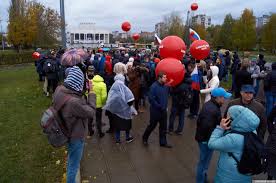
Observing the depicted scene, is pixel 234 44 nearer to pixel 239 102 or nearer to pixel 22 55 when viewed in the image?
pixel 22 55

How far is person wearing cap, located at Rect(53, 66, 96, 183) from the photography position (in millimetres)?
3830

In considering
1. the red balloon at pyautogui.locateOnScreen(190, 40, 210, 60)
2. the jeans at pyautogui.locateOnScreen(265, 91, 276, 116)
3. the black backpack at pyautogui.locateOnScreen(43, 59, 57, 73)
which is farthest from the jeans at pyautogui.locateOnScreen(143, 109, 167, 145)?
the black backpack at pyautogui.locateOnScreen(43, 59, 57, 73)

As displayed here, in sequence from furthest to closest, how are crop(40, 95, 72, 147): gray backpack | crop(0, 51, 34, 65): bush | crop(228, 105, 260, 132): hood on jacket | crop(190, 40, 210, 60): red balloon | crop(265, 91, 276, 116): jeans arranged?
crop(0, 51, 34, 65): bush < crop(190, 40, 210, 60): red balloon < crop(265, 91, 276, 116): jeans < crop(40, 95, 72, 147): gray backpack < crop(228, 105, 260, 132): hood on jacket

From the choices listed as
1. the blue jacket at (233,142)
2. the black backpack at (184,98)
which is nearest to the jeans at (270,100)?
the black backpack at (184,98)

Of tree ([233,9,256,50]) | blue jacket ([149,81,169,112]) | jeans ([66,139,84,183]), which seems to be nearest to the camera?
jeans ([66,139,84,183])

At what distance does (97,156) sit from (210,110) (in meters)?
2.74

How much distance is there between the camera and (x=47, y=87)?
504 inches

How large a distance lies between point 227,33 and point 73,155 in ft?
189

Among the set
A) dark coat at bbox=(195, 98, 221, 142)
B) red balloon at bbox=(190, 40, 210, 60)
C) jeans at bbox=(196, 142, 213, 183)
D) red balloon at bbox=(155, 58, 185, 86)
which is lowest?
jeans at bbox=(196, 142, 213, 183)

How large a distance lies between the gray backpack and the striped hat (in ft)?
0.59

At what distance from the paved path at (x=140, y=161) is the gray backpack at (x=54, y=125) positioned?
1.43 metres

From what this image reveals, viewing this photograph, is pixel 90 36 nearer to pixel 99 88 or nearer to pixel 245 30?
pixel 245 30

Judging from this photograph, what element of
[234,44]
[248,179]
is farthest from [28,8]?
[248,179]

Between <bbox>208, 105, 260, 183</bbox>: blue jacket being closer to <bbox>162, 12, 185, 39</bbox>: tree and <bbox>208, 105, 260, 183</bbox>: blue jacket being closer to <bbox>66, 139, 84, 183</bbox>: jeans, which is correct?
<bbox>66, 139, 84, 183</bbox>: jeans
